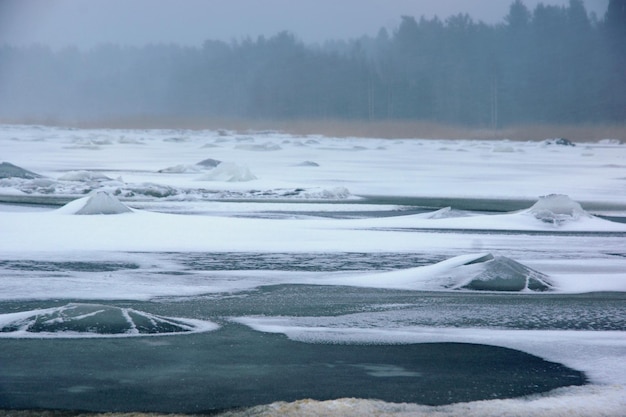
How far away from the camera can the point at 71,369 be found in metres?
4.46

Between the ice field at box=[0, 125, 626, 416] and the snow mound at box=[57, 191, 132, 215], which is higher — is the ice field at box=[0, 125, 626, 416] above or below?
below

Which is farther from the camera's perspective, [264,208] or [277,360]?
[264,208]

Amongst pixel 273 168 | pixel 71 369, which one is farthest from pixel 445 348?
pixel 273 168

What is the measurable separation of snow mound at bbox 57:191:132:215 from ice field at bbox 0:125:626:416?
4cm

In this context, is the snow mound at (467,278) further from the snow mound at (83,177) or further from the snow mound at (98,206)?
the snow mound at (83,177)

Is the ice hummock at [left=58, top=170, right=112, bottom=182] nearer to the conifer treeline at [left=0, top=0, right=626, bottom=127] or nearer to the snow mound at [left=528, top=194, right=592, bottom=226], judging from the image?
the snow mound at [left=528, top=194, right=592, bottom=226]

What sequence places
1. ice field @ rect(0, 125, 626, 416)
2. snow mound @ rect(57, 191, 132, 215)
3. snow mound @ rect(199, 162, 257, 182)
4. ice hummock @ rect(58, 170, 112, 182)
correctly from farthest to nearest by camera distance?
1. snow mound @ rect(199, 162, 257, 182)
2. ice hummock @ rect(58, 170, 112, 182)
3. snow mound @ rect(57, 191, 132, 215)
4. ice field @ rect(0, 125, 626, 416)

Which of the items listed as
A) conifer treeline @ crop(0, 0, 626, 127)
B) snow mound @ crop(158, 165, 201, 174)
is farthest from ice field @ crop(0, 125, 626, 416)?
conifer treeline @ crop(0, 0, 626, 127)

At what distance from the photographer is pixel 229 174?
18125 mm

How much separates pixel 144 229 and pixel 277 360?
5.81 m

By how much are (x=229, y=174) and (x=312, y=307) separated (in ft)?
39.8

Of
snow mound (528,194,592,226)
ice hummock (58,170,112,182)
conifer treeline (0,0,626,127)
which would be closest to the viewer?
snow mound (528,194,592,226)

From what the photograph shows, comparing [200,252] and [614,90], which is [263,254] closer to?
[200,252]

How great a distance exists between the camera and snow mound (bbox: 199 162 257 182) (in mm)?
17984
